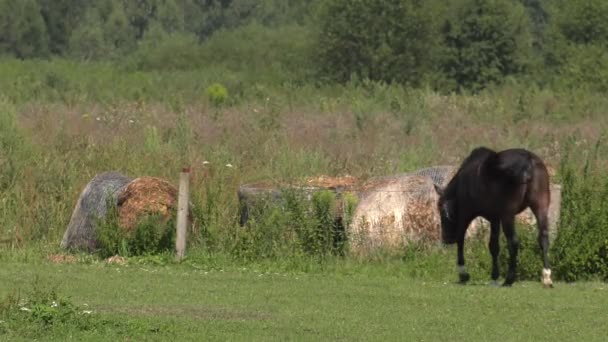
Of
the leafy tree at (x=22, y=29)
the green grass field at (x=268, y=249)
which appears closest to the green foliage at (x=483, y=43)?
the green grass field at (x=268, y=249)

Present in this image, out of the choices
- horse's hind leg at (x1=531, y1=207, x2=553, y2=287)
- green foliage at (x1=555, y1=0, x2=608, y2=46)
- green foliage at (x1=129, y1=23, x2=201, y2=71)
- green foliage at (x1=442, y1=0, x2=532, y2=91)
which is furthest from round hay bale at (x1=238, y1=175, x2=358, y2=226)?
green foliage at (x1=129, y1=23, x2=201, y2=71)

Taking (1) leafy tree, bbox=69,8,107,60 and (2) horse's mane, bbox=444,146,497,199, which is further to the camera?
(1) leafy tree, bbox=69,8,107,60

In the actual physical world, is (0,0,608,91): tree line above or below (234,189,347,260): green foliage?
below

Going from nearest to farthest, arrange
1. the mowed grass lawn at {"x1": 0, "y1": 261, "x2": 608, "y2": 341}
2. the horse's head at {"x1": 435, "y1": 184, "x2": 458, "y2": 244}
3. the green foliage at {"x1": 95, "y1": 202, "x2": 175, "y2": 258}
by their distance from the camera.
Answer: the mowed grass lawn at {"x1": 0, "y1": 261, "x2": 608, "y2": 341} → the horse's head at {"x1": 435, "y1": 184, "x2": 458, "y2": 244} → the green foliage at {"x1": 95, "y1": 202, "x2": 175, "y2": 258}

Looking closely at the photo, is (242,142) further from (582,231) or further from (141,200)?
(582,231)

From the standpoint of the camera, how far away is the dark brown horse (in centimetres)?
1491

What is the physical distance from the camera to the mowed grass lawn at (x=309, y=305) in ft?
36.9

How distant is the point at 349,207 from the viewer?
18.1 metres

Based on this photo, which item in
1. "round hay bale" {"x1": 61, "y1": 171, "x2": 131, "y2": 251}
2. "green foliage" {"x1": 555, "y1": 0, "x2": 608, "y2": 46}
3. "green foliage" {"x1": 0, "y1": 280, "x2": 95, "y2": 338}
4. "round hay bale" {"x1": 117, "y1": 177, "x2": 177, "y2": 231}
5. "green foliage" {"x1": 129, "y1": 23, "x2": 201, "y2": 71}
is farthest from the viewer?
"green foliage" {"x1": 129, "y1": 23, "x2": 201, "y2": 71}

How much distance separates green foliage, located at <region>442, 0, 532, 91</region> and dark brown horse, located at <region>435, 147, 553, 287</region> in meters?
35.1

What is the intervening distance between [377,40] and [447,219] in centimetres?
3591

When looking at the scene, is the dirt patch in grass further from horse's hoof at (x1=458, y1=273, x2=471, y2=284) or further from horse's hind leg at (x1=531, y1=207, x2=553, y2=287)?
horse's hind leg at (x1=531, y1=207, x2=553, y2=287)

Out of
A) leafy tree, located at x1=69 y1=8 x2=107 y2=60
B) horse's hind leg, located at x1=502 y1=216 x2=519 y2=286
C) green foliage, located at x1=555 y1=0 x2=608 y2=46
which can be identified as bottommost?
leafy tree, located at x1=69 y1=8 x2=107 y2=60

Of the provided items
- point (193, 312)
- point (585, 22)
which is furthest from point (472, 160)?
point (585, 22)
